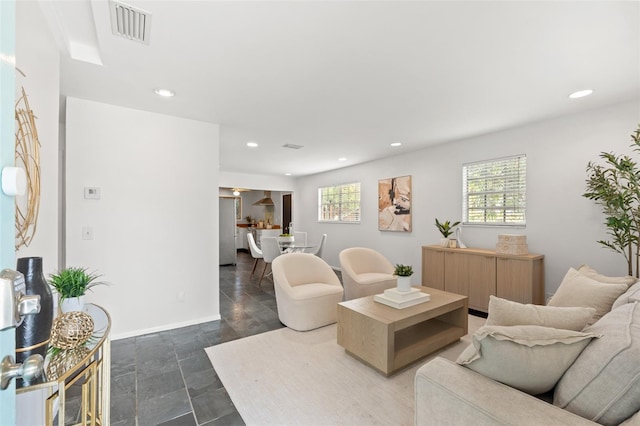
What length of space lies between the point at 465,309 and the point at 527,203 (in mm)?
1859

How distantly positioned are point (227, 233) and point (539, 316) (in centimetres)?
671

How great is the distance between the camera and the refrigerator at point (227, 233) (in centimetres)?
700

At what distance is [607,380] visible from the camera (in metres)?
0.92

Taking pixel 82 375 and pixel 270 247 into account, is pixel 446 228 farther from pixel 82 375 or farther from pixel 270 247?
pixel 82 375

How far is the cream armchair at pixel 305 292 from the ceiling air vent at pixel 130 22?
2463 mm

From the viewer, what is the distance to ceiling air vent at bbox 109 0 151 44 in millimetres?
1546

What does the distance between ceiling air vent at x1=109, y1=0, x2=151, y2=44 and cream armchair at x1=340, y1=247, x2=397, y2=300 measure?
3.20 meters

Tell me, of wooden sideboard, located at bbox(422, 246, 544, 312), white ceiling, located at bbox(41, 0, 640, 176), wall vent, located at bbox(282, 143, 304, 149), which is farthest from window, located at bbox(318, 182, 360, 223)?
white ceiling, located at bbox(41, 0, 640, 176)

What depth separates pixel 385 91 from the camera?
261cm

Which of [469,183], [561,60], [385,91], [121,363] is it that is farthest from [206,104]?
[469,183]

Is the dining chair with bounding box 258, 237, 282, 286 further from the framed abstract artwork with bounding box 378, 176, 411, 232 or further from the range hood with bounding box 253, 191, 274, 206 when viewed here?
the range hood with bounding box 253, 191, 274, 206

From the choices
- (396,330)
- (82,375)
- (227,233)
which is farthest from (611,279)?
(227,233)

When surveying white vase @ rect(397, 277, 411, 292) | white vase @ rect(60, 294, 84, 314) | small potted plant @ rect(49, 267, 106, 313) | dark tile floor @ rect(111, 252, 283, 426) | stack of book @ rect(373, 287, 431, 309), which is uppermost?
small potted plant @ rect(49, 267, 106, 313)

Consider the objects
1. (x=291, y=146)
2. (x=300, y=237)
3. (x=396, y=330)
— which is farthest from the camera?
(x=300, y=237)
